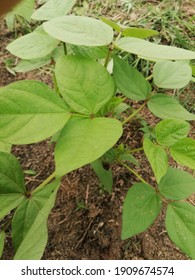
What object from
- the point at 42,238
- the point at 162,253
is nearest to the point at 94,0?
the point at 162,253

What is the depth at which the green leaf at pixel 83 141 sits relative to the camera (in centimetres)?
65

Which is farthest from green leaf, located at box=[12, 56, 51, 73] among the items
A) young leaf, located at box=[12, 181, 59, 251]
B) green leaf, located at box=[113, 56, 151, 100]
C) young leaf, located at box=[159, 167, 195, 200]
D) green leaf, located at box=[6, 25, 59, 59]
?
young leaf, located at box=[159, 167, 195, 200]

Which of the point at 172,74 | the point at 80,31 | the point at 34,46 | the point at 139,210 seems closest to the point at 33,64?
the point at 34,46

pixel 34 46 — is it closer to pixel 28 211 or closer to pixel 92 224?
pixel 28 211

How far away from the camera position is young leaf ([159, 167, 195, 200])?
0.93 meters

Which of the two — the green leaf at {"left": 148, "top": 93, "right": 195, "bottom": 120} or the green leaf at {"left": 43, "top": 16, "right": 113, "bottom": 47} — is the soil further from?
the green leaf at {"left": 43, "top": 16, "right": 113, "bottom": 47}

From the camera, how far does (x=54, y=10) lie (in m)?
0.95

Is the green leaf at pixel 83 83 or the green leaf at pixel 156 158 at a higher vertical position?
the green leaf at pixel 83 83

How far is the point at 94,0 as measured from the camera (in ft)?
6.48

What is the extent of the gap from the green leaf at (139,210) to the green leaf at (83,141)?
278 mm

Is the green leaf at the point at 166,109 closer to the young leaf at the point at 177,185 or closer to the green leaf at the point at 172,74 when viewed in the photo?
the green leaf at the point at 172,74

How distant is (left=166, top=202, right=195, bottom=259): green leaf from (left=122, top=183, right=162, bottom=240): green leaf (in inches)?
1.5

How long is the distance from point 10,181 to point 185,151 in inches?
16.2

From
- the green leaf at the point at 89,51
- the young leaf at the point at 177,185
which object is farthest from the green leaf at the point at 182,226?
the green leaf at the point at 89,51
